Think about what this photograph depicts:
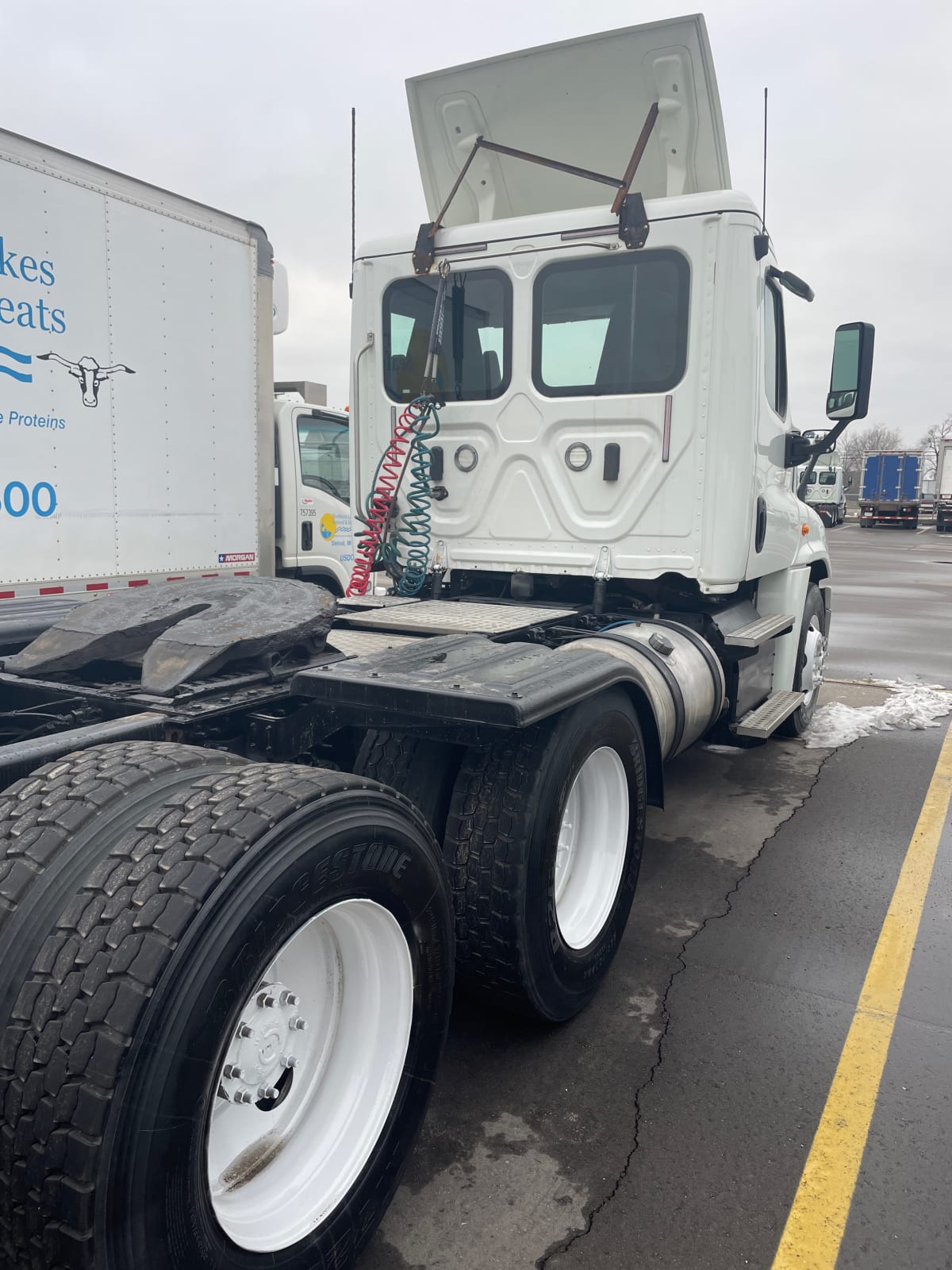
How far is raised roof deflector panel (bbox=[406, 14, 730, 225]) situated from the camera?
14.9 ft

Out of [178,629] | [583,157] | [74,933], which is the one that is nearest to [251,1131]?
[74,933]

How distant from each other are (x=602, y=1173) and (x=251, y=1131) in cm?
100

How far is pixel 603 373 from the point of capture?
4793 millimetres

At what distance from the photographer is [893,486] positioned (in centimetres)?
4075

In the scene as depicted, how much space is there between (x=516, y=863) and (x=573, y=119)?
3.99 metres

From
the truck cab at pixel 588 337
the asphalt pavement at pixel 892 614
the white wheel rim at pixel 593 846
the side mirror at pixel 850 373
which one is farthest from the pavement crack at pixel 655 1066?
the asphalt pavement at pixel 892 614

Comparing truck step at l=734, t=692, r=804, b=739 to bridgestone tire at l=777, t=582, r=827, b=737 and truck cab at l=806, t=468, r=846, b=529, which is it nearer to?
bridgestone tire at l=777, t=582, r=827, b=737

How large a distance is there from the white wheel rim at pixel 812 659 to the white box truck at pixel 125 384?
13.1 ft

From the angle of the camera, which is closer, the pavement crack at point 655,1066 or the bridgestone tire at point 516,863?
the pavement crack at point 655,1066

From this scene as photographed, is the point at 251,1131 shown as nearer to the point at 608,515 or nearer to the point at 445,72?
the point at 608,515

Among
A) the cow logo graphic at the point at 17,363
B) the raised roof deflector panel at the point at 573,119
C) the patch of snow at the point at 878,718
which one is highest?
the raised roof deflector panel at the point at 573,119

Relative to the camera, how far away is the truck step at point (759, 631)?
4703 millimetres

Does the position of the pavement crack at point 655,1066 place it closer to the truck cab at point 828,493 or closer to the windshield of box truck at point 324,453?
the windshield of box truck at point 324,453

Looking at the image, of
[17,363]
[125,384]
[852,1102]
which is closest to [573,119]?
[125,384]
